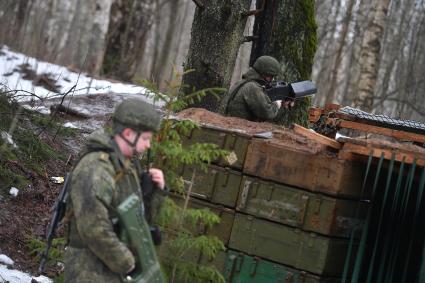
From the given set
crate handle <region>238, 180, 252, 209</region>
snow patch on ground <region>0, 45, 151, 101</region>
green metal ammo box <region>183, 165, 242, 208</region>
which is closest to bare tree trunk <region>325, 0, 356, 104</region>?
snow patch on ground <region>0, 45, 151, 101</region>

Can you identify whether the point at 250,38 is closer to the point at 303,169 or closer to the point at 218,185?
the point at 218,185

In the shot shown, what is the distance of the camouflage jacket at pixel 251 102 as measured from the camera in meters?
7.54

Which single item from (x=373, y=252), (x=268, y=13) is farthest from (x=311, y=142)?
(x=268, y=13)

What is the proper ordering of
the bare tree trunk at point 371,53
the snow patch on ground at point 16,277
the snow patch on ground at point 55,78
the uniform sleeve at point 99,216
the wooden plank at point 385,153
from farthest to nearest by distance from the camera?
the bare tree trunk at point 371,53, the snow patch on ground at point 55,78, the snow patch on ground at point 16,277, the wooden plank at point 385,153, the uniform sleeve at point 99,216

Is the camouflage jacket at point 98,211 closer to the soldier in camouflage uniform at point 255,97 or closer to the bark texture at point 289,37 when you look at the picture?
the soldier in camouflage uniform at point 255,97

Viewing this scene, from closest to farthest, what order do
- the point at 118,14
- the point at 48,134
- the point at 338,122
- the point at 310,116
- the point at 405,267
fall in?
Answer: the point at 405,267 → the point at 338,122 → the point at 310,116 → the point at 48,134 → the point at 118,14

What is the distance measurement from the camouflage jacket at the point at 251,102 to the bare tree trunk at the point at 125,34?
855 centimetres

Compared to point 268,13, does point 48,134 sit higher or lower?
lower

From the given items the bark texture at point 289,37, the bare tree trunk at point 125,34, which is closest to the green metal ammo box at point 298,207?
the bark texture at point 289,37

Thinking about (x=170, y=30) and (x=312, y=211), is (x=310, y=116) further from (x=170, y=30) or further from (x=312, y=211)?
(x=170, y=30)

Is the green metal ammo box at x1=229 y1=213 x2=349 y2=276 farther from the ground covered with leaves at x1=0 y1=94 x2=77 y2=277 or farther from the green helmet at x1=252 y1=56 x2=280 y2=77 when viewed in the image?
the green helmet at x1=252 y1=56 x2=280 y2=77

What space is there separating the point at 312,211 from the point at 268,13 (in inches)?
174

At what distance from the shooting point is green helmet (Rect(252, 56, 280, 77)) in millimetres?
7707

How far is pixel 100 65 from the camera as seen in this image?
1686 centimetres
